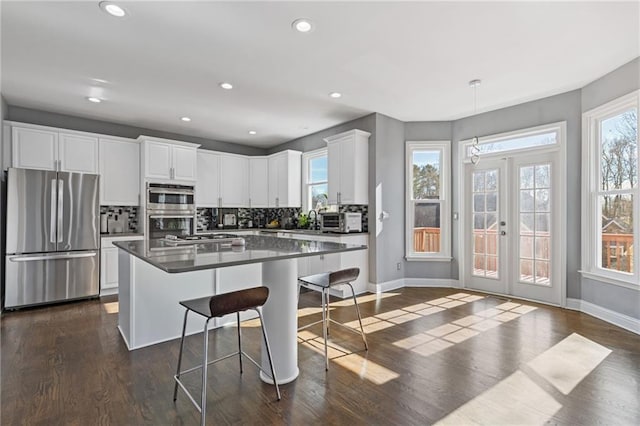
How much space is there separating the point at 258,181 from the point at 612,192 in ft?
18.0

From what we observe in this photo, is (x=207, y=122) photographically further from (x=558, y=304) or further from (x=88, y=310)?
(x=558, y=304)

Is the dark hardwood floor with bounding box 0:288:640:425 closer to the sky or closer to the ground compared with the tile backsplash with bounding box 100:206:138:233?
closer to the ground

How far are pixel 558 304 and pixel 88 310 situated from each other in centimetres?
596

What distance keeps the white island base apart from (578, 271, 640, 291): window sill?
3.46m

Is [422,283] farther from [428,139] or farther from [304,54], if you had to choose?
[304,54]

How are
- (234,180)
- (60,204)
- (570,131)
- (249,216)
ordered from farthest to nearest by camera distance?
(249,216) → (234,180) → (60,204) → (570,131)

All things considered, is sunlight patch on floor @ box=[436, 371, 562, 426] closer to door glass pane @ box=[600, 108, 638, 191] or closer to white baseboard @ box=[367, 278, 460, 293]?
door glass pane @ box=[600, 108, 638, 191]

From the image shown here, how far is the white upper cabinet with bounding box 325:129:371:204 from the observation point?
4879 millimetres

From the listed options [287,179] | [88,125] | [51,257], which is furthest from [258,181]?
[51,257]

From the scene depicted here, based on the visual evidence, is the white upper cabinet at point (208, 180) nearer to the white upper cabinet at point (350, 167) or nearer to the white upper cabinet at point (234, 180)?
the white upper cabinet at point (234, 180)

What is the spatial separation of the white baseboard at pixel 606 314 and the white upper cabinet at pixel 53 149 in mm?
6841

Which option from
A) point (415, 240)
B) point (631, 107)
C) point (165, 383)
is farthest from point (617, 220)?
point (165, 383)

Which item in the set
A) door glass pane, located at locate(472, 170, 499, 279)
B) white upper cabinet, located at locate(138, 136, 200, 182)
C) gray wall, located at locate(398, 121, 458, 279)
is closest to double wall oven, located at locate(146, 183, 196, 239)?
white upper cabinet, located at locate(138, 136, 200, 182)

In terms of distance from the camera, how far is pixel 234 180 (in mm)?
6484
